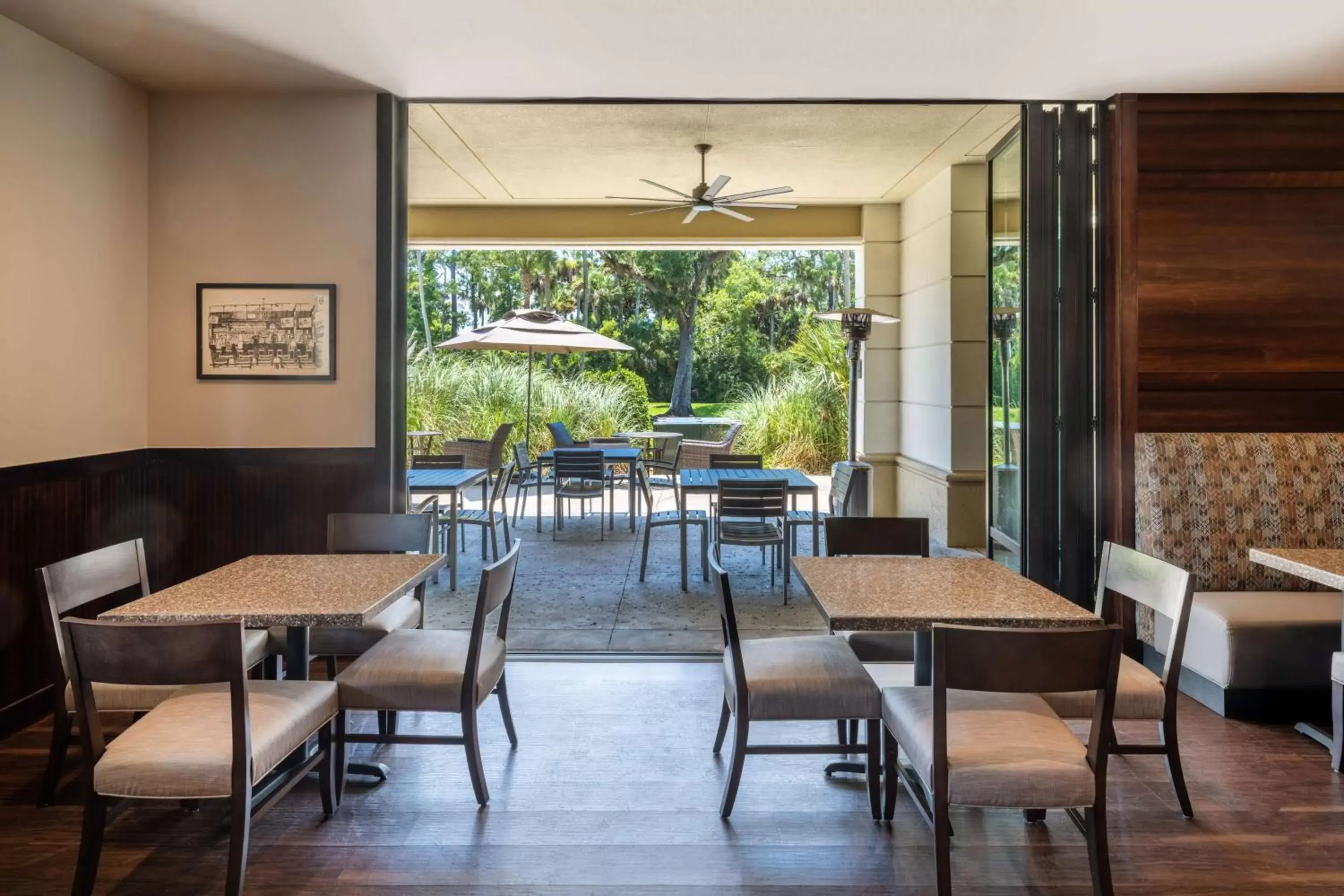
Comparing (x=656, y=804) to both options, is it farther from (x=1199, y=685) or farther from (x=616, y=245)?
(x=616, y=245)

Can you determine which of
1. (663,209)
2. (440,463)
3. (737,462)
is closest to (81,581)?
(440,463)

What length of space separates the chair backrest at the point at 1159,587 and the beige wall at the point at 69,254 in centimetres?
397

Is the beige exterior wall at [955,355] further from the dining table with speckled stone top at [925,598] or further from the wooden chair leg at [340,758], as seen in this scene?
the wooden chair leg at [340,758]

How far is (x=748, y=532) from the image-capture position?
5.14 metres

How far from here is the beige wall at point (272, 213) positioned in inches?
157

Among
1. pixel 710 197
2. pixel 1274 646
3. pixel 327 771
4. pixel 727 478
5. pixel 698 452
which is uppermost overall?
pixel 710 197

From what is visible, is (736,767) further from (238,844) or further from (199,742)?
(199,742)

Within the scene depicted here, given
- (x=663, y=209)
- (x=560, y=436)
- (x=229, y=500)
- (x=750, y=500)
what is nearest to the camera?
(x=229, y=500)

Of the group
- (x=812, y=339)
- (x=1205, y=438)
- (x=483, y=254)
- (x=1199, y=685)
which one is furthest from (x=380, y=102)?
(x=483, y=254)

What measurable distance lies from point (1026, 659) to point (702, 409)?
15773 mm

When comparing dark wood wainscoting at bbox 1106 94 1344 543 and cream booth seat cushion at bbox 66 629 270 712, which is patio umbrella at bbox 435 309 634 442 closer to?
dark wood wainscoting at bbox 1106 94 1344 543

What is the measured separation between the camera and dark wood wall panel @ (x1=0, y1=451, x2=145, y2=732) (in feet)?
10.4

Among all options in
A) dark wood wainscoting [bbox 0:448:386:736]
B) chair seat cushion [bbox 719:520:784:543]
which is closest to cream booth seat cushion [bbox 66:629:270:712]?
dark wood wainscoting [bbox 0:448:386:736]

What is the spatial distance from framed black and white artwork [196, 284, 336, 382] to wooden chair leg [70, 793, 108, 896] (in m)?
2.35
